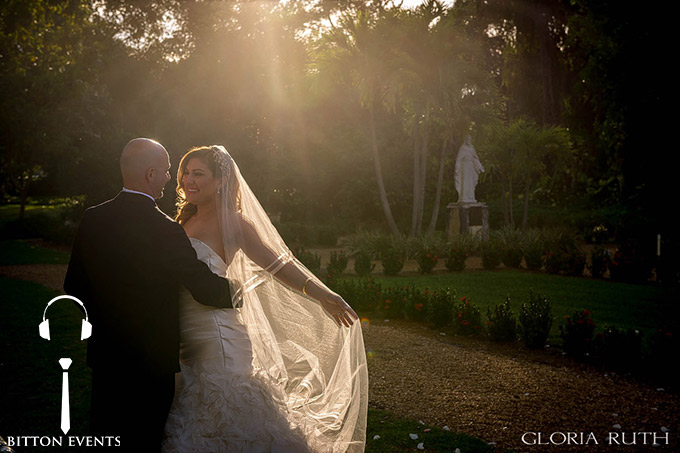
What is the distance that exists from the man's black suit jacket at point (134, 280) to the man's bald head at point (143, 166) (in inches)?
3.5

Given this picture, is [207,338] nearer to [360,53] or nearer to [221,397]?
[221,397]

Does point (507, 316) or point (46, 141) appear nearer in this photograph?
point (507, 316)

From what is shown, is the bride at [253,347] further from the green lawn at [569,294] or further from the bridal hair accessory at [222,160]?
the green lawn at [569,294]

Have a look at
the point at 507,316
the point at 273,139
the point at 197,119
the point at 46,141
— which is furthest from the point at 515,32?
the point at 507,316

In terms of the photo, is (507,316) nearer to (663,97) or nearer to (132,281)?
(132,281)

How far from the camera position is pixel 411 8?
19.2m

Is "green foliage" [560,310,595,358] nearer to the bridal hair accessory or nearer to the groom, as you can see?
the bridal hair accessory

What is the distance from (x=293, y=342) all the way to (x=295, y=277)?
614 mm

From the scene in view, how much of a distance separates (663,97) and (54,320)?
1427cm

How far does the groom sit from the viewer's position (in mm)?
2529

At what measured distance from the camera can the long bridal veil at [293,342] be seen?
308 centimetres

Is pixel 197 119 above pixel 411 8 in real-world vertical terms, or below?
below

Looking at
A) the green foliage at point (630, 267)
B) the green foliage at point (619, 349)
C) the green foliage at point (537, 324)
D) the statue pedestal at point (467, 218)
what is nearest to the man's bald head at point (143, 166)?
the green foliage at point (619, 349)

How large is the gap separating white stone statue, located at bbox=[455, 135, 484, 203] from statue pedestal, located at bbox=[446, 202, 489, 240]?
38 centimetres
